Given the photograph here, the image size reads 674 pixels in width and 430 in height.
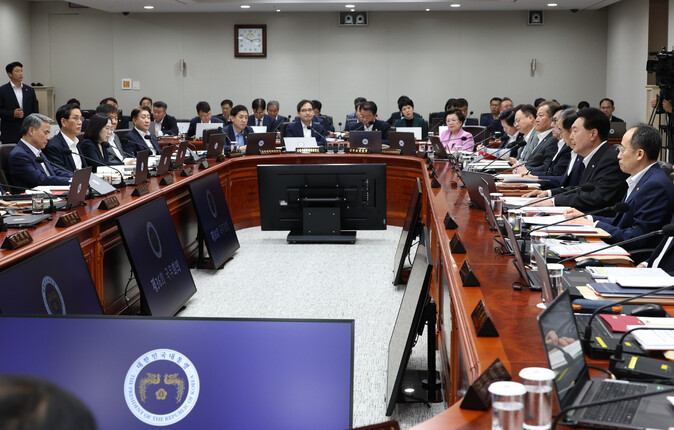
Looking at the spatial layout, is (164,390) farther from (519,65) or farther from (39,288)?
(519,65)

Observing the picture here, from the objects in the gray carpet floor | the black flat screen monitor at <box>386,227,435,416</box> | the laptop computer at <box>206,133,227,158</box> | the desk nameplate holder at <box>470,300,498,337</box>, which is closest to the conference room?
the laptop computer at <box>206,133,227,158</box>

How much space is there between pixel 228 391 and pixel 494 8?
11.7 metres

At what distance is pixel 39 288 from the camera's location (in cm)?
266

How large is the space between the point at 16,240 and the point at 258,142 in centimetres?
457

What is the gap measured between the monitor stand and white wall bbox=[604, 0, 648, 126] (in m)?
6.14

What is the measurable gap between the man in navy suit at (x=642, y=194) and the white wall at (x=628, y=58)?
7937 millimetres

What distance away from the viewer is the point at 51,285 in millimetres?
2754

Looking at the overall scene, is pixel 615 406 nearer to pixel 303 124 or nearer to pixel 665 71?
pixel 303 124

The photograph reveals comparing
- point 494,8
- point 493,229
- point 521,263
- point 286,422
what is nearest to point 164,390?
point 286,422

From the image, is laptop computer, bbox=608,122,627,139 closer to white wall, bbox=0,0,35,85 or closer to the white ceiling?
the white ceiling

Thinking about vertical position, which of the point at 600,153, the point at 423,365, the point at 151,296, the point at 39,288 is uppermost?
the point at 600,153

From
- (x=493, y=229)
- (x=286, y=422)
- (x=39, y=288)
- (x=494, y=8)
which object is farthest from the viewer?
(x=494, y=8)

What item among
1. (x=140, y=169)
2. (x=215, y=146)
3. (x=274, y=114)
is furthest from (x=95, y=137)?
(x=274, y=114)

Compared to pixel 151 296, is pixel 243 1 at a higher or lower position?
higher
